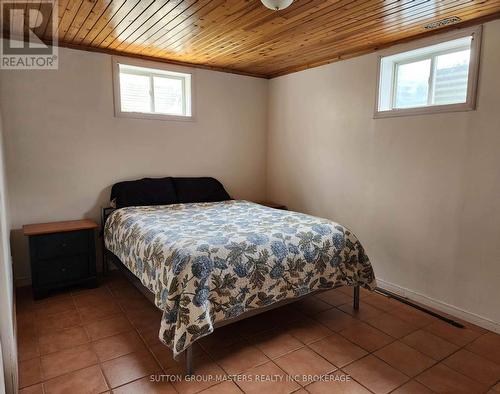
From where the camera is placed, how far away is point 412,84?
313 centimetres

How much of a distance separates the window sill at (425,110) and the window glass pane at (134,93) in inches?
97.5

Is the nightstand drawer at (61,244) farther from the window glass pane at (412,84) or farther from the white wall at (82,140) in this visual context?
the window glass pane at (412,84)

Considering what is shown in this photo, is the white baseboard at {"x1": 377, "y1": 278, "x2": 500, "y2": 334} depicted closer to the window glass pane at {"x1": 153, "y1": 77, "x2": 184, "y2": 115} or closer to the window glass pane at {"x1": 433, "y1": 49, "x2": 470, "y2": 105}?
the window glass pane at {"x1": 433, "y1": 49, "x2": 470, "y2": 105}

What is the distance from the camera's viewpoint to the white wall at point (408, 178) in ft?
8.39

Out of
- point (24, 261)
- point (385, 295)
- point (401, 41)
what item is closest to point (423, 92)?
point (401, 41)

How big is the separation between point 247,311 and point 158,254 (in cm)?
70

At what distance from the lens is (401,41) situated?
3.01m

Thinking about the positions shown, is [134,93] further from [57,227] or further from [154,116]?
[57,227]

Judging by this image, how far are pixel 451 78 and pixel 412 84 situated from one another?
363mm

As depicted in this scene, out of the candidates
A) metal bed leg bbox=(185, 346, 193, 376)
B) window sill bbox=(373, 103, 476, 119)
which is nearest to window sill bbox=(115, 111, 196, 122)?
window sill bbox=(373, 103, 476, 119)

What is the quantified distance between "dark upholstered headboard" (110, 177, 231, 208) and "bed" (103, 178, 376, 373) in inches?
13.4

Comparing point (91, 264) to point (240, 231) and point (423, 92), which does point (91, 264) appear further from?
point (423, 92)

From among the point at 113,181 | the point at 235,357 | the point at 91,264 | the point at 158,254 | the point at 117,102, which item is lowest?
the point at 235,357

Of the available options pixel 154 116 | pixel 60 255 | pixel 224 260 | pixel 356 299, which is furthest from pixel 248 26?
pixel 60 255
